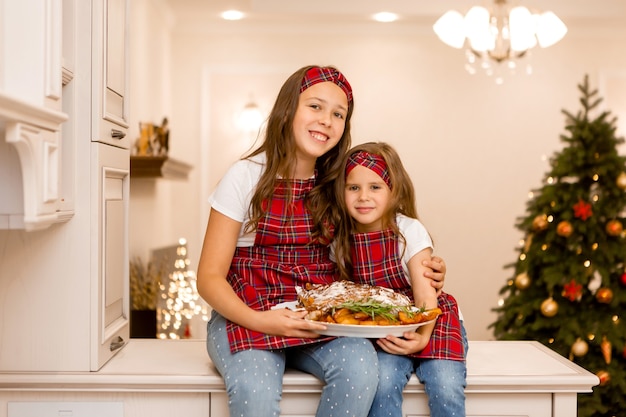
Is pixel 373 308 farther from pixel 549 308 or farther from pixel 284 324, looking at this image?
pixel 549 308

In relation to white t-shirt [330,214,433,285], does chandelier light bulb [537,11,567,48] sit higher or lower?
higher

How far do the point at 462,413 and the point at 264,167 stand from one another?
0.83m

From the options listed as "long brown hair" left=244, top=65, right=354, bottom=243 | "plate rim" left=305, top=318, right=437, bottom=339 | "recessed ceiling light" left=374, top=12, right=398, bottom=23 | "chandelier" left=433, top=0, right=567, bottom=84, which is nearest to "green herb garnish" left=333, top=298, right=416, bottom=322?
"plate rim" left=305, top=318, right=437, bottom=339

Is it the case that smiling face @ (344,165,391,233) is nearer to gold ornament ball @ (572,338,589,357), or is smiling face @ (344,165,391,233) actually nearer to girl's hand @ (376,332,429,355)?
girl's hand @ (376,332,429,355)

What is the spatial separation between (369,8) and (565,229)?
275 cm

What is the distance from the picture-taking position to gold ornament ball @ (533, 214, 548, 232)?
10.6 feet

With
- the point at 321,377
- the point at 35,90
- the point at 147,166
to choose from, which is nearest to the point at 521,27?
the point at 147,166

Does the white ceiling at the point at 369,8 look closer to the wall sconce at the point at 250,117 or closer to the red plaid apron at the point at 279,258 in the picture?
the wall sconce at the point at 250,117

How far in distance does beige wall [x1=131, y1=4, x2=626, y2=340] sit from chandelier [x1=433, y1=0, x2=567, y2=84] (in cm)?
152

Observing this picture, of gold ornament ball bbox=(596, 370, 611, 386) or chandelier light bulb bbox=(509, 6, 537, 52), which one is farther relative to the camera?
chandelier light bulb bbox=(509, 6, 537, 52)

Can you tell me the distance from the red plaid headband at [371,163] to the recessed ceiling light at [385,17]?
11.8ft

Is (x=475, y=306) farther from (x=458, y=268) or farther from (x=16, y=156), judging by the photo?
(x=16, y=156)

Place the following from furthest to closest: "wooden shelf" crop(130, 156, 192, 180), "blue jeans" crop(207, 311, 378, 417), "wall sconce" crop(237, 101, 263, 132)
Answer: "wall sconce" crop(237, 101, 263, 132), "wooden shelf" crop(130, 156, 192, 180), "blue jeans" crop(207, 311, 378, 417)

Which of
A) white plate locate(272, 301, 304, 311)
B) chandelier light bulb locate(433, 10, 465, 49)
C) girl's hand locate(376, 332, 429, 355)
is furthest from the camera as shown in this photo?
chandelier light bulb locate(433, 10, 465, 49)
